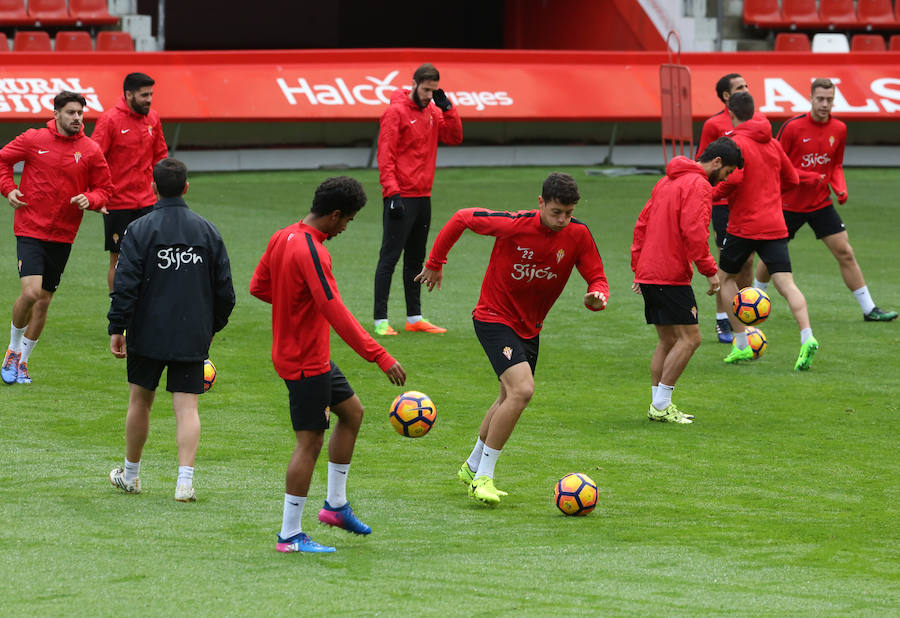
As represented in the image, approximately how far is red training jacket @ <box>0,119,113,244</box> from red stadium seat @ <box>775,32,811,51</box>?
21.2m

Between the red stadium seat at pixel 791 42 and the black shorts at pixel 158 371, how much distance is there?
78.6 ft

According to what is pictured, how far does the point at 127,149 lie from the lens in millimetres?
12539

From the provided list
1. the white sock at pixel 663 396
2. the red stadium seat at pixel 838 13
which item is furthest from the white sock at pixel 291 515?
the red stadium seat at pixel 838 13

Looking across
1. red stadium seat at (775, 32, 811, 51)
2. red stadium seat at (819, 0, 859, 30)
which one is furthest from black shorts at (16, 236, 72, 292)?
red stadium seat at (819, 0, 859, 30)

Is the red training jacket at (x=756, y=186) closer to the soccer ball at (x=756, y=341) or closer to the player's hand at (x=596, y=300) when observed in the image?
the soccer ball at (x=756, y=341)

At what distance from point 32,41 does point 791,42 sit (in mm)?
15871

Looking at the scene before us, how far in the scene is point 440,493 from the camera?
796 cm

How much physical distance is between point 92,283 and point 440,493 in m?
8.89

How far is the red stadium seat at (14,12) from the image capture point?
91.6 feet

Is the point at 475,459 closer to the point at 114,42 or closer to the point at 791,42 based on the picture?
the point at 114,42

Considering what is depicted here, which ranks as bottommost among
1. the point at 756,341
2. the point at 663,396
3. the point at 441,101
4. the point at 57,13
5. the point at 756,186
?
the point at 756,341

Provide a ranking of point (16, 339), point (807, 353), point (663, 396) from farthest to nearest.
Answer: point (807, 353), point (16, 339), point (663, 396)

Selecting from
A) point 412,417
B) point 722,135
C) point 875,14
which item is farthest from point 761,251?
point 875,14

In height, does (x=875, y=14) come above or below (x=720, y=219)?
above
